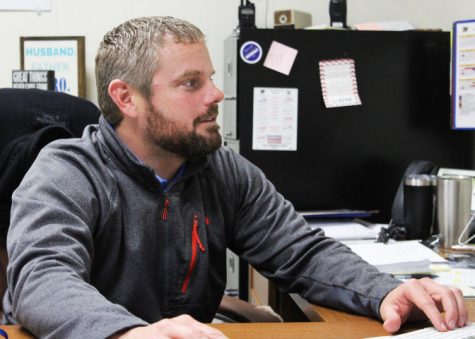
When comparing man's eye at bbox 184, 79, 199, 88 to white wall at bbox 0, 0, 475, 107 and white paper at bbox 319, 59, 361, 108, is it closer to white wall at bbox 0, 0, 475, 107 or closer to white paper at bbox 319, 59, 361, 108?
white paper at bbox 319, 59, 361, 108

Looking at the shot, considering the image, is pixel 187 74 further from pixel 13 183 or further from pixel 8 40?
pixel 8 40

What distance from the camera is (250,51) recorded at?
214 cm

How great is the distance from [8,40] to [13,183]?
5.52 ft

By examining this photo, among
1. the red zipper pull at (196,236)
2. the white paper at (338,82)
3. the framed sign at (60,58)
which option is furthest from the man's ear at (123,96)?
the framed sign at (60,58)

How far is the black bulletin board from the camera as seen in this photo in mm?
2172

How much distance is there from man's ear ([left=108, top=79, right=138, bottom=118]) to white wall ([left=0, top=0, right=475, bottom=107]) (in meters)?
1.57

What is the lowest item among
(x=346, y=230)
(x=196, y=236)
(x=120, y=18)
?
(x=346, y=230)

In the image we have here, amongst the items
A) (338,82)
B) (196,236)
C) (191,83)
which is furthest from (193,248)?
(338,82)

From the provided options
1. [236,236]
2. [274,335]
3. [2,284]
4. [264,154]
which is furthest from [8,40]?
[274,335]

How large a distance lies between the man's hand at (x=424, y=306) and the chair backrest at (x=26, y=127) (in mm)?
758

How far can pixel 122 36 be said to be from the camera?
128cm

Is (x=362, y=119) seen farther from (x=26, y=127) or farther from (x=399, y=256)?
(x=26, y=127)

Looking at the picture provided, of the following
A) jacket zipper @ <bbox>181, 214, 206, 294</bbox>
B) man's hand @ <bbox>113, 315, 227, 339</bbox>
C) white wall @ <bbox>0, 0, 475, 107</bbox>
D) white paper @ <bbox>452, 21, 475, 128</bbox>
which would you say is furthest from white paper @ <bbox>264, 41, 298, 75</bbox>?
man's hand @ <bbox>113, 315, 227, 339</bbox>

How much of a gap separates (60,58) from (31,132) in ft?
4.85
